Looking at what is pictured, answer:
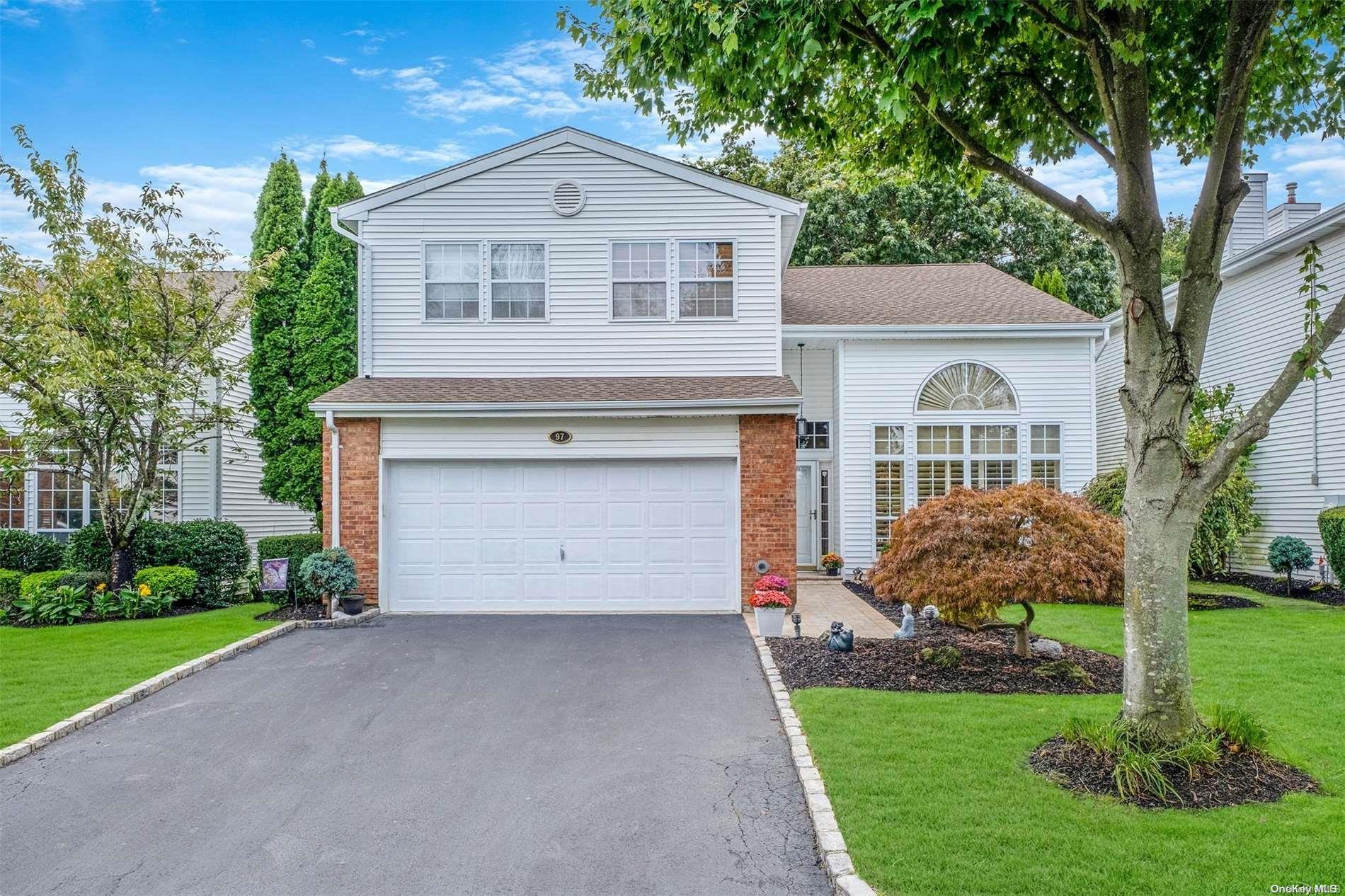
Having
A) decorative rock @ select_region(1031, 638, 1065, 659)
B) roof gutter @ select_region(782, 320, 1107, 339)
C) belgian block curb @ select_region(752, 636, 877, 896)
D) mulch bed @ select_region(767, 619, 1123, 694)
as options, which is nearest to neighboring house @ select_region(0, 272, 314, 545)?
roof gutter @ select_region(782, 320, 1107, 339)

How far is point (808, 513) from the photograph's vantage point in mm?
16594

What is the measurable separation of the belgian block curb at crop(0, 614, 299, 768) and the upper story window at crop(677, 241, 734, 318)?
7330mm

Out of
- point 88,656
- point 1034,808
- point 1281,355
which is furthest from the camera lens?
point 1281,355

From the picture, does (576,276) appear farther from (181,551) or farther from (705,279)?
(181,551)

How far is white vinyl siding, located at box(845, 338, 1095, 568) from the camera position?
15.6m

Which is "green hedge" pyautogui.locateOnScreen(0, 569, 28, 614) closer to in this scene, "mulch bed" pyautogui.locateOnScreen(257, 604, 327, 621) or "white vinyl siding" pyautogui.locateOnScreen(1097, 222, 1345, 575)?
"mulch bed" pyautogui.locateOnScreen(257, 604, 327, 621)

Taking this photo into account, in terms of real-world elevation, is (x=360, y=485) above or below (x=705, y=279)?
below

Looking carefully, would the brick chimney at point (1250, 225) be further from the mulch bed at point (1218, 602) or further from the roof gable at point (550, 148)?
the roof gable at point (550, 148)

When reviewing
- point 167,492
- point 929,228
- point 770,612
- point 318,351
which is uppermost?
point 929,228

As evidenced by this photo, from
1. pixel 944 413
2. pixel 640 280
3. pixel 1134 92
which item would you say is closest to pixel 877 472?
pixel 944 413

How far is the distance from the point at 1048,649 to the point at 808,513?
25.6ft

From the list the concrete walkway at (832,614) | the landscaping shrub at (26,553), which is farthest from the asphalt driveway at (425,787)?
the landscaping shrub at (26,553)

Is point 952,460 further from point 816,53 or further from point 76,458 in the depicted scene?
point 76,458

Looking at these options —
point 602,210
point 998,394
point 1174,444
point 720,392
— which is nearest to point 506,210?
point 602,210
